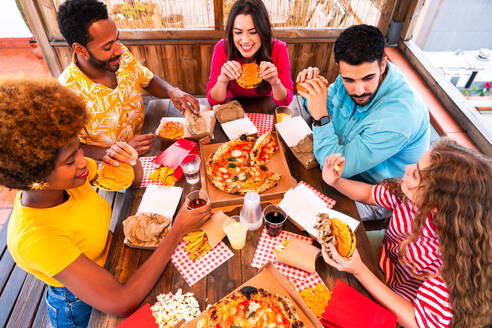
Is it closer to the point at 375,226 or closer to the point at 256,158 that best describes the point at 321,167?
the point at 256,158

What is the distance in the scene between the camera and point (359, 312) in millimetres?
1401

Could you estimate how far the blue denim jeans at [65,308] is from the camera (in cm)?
165

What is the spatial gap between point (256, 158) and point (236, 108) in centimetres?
63

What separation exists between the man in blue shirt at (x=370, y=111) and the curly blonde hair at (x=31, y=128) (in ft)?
Answer: 5.00

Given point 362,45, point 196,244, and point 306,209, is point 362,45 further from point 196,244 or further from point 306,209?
point 196,244

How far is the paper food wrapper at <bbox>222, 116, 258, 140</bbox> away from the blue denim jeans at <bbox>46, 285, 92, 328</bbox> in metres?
1.44

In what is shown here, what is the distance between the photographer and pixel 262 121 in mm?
2482

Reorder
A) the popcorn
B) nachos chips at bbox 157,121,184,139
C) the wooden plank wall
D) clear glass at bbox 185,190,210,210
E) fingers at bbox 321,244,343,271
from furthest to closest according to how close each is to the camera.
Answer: the wooden plank wall, nachos chips at bbox 157,121,184,139, clear glass at bbox 185,190,210,210, fingers at bbox 321,244,343,271, the popcorn

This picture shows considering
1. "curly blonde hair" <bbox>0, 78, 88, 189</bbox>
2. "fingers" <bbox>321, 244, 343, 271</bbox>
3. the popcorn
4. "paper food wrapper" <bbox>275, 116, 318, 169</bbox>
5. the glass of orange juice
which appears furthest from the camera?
the glass of orange juice

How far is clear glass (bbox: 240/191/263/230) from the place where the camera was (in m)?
1.68

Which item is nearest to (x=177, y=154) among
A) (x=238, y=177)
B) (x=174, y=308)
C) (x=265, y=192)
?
(x=238, y=177)

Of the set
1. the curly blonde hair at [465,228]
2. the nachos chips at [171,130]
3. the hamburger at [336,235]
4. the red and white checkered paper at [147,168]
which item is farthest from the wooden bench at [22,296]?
the curly blonde hair at [465,228]

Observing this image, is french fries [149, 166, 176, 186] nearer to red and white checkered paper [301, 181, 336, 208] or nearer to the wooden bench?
the wooden bench

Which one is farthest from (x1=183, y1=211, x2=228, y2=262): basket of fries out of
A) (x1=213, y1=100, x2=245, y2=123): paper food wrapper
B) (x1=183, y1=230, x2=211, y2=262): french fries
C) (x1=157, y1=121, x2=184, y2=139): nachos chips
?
(x1=213, y1=100, x2=245, y2=123): paper food wrapper
